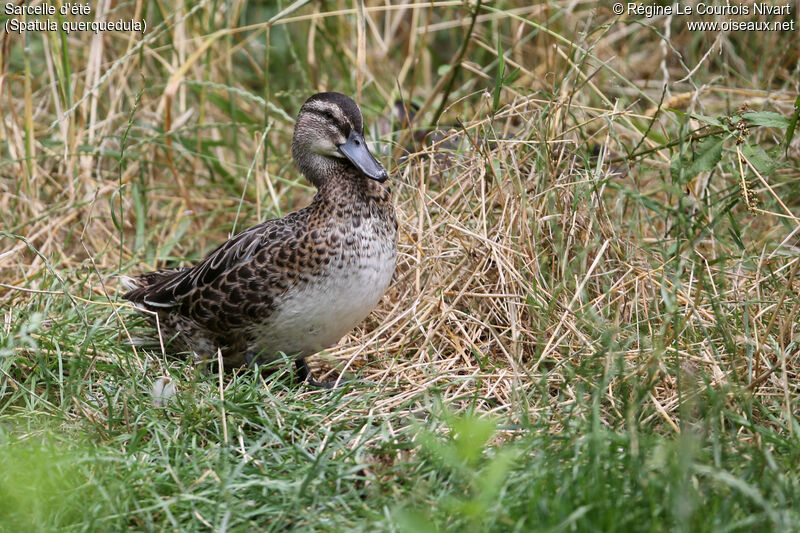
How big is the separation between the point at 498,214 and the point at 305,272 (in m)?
1.07

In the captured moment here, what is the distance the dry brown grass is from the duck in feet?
0.90

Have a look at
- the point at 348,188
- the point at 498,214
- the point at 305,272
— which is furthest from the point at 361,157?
the point at 498,214

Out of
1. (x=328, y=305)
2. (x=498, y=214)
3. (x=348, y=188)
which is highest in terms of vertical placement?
(x=348, y=188)

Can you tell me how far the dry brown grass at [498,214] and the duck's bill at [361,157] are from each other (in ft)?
1.62

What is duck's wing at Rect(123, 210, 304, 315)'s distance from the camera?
3740 millimetres

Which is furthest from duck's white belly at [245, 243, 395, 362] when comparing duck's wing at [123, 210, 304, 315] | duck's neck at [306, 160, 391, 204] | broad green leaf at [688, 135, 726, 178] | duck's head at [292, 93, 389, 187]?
broad green leaf at [688, 135, 726, 178]

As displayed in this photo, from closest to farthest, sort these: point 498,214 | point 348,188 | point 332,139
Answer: point 348,188 → point 332,139 → point 498,214

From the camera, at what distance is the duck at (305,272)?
11.9 ft

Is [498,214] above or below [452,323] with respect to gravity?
above

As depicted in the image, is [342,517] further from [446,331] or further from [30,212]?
[30,212]

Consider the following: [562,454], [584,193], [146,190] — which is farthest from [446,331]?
[146,190]

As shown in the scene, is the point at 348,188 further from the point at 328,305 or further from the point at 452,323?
the point at 452,323

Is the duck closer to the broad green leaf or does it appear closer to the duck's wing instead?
the duck's wing

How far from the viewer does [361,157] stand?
3807 mm
